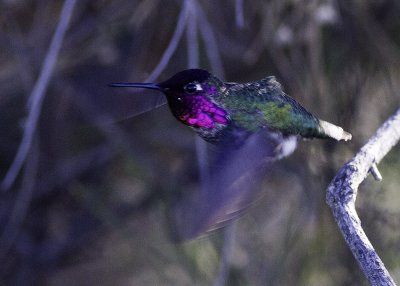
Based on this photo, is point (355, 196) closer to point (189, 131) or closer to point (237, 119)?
point (237, 119)

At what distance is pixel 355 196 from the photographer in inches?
62.3

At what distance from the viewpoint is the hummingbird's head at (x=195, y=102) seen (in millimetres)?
1935

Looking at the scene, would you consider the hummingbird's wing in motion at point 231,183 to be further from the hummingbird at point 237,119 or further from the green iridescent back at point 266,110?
the green iridescent back at point 266,110

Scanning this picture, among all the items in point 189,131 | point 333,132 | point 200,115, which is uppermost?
point 200,115

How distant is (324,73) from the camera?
2889mm

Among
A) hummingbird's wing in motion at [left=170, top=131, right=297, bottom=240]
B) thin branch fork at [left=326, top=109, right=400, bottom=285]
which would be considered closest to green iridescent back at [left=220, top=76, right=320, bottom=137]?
hummingbird's wing in motion at [left=170, top=131, right=297, bottom=240]

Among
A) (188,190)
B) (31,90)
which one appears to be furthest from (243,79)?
(31,90)

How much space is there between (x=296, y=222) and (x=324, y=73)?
59cm

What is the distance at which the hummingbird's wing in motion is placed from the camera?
1.48 m

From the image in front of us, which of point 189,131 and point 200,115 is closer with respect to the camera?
point 200,115

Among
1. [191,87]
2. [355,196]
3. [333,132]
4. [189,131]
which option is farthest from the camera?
[189,131]

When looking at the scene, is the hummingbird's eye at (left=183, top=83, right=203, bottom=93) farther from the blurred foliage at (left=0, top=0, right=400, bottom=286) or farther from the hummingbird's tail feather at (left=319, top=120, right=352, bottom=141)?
the blurred foliage at (left=0, top=0, right=400, bottom=286)

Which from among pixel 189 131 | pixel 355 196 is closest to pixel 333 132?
pixel 355 196

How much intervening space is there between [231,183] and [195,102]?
42cm
